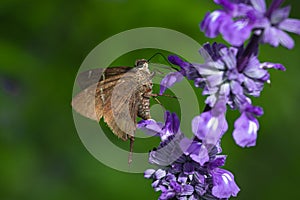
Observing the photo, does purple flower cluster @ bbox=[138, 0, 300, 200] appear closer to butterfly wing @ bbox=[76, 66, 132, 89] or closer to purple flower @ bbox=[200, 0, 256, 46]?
purple flower @ bbox=[200, 0, 256, 46]

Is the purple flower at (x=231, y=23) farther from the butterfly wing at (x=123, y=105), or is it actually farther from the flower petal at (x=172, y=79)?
the butterfly wing at (x=123, y=105)

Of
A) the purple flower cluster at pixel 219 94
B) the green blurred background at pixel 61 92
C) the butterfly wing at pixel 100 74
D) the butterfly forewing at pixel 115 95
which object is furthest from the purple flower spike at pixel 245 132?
the green blurred background at pixel 61 92

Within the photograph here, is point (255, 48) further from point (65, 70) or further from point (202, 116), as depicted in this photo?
point (65, 70)

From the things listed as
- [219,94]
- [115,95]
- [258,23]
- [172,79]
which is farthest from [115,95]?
[258,23]

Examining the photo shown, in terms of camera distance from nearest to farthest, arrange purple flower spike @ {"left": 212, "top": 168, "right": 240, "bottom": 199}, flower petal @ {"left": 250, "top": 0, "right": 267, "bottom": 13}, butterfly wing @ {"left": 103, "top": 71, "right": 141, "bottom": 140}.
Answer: flower petal @ {"left": 250, "top": 0, "right": 267, "bottom": 13}, purple flower spike @ {"left": 212, "top": 168, "right": 240, "bottom": 199}, butterfly wing @ {"left": 103, "top": 71, "right": 141, "bottom": 140}

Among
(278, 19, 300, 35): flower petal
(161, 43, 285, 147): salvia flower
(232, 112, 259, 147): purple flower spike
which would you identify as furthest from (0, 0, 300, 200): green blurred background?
(278, 19, 300, 35): flower petal

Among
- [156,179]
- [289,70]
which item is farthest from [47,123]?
[156,179]

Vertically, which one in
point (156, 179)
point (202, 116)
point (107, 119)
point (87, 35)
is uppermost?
point (87, 35)
